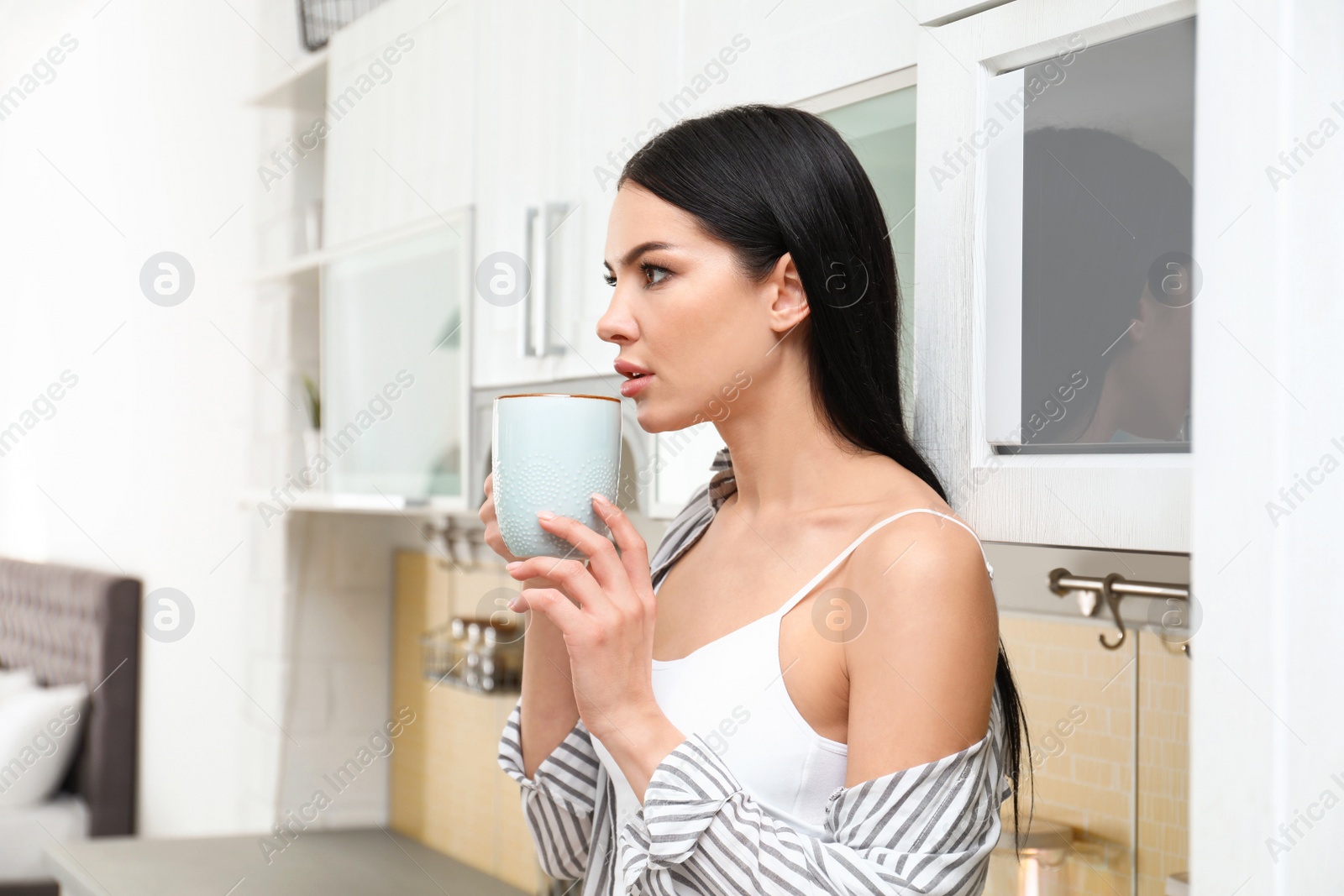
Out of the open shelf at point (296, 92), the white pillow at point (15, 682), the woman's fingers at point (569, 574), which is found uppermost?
the open shelf at point (296, 92)

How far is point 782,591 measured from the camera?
29.2 inches

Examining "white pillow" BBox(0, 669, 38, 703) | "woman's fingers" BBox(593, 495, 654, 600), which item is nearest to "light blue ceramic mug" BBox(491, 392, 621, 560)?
"woman's fingers" BBox(593, 495, 654, 600)

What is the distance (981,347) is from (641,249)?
23cm

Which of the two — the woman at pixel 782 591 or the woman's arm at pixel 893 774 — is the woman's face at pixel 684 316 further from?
the woman's arm at pixel 893 774

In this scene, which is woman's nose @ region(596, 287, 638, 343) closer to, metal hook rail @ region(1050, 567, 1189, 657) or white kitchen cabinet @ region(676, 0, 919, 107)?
white kitchen cabinet @ region(676, 0, 919, 107)

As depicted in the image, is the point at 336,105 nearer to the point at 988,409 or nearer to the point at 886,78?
the point at 886,78

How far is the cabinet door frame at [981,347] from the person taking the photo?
589mm

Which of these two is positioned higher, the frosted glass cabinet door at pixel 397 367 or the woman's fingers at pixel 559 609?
the frosted glass cabinet door at pixel 397 367

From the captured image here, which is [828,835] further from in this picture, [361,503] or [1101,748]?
[361,503]

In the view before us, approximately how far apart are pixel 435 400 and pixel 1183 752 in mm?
1365

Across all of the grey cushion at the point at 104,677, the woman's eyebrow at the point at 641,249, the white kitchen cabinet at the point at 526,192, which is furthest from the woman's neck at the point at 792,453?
the grey cushion at the point at 104,677

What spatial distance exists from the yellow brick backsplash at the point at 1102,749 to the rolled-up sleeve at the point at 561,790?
507 mm

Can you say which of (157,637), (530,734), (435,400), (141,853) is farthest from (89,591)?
(530,734)

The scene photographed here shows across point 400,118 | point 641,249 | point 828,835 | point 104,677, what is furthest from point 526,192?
point 104,677
